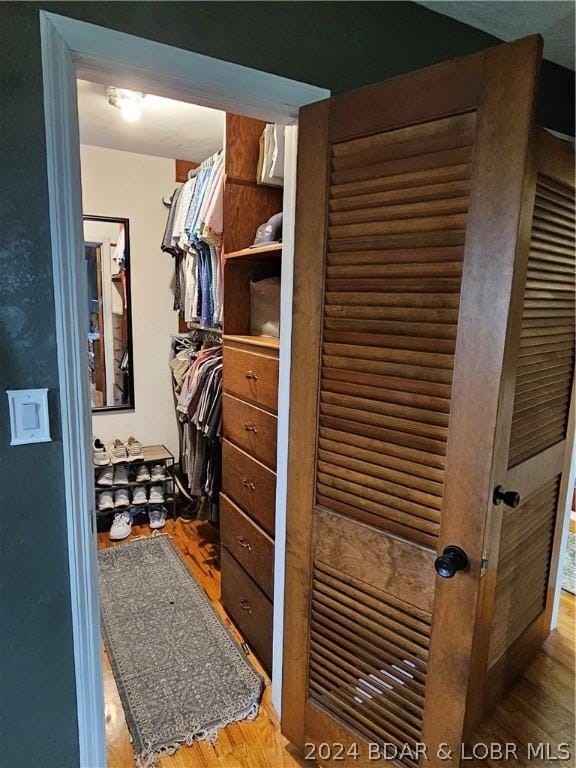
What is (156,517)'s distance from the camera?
10.4ft

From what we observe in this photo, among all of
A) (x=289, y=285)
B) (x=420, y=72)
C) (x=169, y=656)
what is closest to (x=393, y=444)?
(x=289, y=285)

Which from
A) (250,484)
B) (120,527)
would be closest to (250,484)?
(250,484)

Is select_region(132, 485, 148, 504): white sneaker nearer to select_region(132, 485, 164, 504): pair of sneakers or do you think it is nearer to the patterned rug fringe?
select_region(132, 485, 164, 504): pair of sneakers

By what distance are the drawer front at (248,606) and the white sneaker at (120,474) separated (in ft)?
3.84

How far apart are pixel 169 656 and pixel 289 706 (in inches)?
26.7

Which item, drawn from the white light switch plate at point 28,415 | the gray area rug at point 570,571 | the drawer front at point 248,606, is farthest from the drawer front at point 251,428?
the gray area rug at point 570,571

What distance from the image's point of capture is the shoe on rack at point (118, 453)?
3119mm

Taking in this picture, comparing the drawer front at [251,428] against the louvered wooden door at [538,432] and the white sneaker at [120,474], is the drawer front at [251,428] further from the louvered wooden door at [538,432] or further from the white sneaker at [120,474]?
the white sneaker at [120,474]

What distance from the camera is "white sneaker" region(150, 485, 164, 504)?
10.5 feet

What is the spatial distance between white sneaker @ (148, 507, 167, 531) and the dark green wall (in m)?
1.89

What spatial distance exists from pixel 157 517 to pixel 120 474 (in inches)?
15.1

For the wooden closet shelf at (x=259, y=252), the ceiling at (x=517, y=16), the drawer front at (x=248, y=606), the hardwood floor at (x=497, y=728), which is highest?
the ceiling at (x=517, y=16)

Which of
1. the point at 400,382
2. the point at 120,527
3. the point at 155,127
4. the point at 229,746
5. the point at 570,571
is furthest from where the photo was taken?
the point at 120,527

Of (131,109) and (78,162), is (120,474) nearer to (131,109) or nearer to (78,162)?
(131,109)
